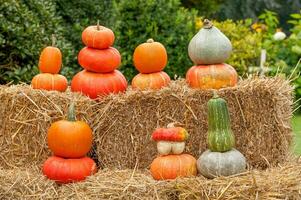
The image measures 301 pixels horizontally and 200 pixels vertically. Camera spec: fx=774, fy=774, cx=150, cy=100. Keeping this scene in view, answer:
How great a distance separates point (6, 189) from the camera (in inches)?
187

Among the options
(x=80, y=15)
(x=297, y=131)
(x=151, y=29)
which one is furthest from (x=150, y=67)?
(x=297, y=131)

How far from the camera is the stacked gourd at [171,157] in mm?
4598

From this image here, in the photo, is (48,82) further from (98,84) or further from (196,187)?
(196,187)

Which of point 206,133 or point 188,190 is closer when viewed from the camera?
point 188,190

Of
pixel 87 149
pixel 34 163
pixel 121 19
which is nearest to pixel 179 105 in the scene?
pixel 87 149

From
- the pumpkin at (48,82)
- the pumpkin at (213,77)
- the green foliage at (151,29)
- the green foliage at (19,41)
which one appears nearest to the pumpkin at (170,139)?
the pumpkin at (213,77)

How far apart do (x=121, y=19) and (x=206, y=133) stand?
415 cm

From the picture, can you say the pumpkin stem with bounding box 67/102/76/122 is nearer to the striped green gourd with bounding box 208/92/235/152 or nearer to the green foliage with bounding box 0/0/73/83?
the striped green gourd with bounding box 208/92/235/152

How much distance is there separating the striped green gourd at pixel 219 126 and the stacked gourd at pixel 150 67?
1.97ft

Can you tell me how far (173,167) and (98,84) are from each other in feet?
2.82

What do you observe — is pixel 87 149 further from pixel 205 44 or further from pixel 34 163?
pixel 205 44

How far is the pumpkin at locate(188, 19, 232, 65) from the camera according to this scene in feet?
16.1

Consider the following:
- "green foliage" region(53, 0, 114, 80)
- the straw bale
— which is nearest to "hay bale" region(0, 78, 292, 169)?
the straw bale

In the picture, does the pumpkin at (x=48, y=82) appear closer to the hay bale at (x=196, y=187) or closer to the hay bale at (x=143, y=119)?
the hay bale at (x=143, y=119)
